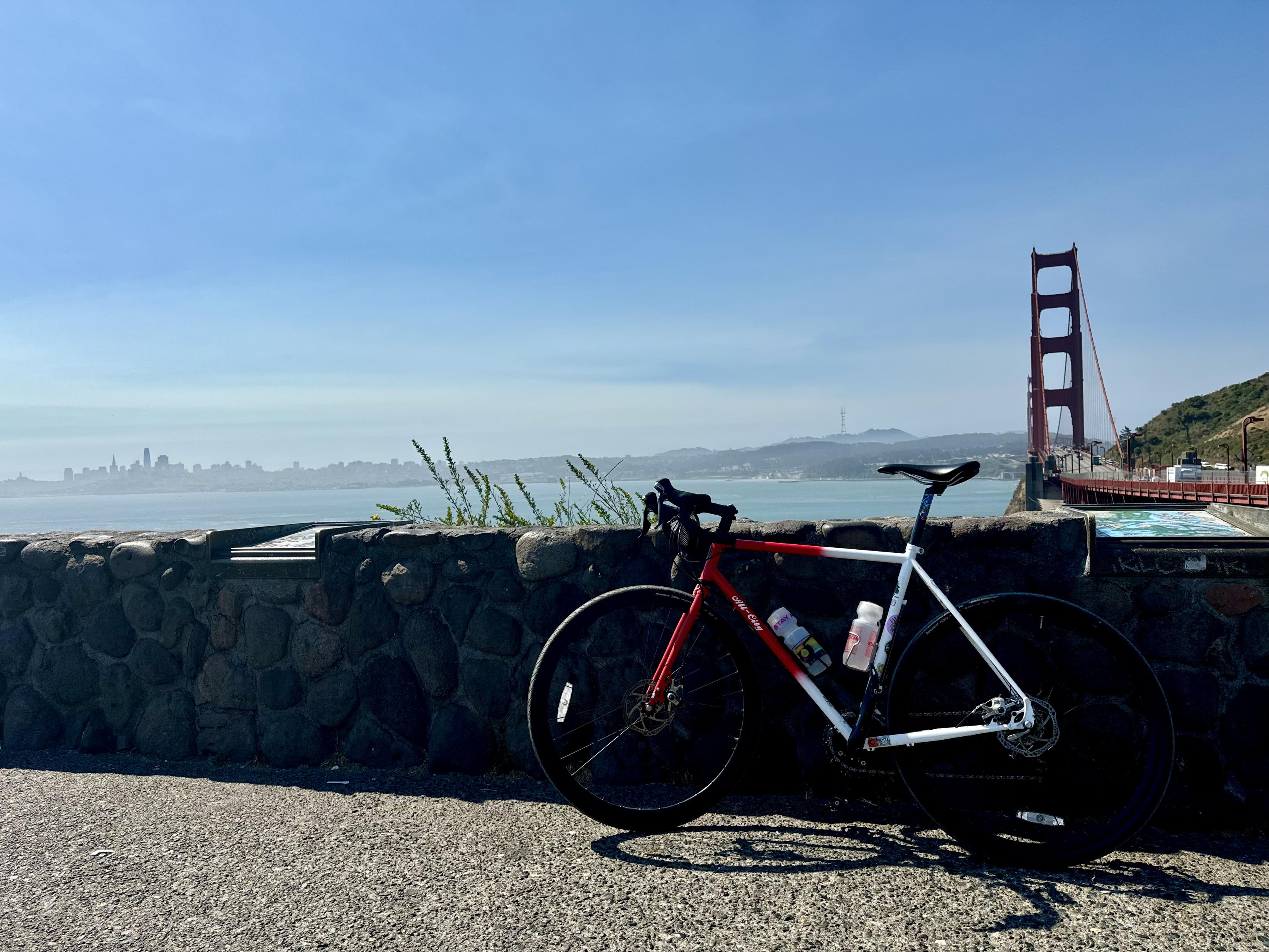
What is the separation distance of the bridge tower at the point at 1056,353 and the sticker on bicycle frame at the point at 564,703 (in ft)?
153

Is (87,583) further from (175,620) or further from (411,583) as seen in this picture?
(411,583)

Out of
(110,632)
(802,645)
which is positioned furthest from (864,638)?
(110,632)

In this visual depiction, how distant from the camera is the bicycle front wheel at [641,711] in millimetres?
2582

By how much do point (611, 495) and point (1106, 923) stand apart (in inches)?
122

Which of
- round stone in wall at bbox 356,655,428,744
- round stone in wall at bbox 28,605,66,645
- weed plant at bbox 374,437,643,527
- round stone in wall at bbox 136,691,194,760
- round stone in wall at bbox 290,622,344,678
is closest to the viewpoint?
round stone in wall at bbox 356,655,428,744

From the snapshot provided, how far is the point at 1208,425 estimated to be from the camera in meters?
61.6

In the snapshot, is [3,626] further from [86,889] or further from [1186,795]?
[1186,795]

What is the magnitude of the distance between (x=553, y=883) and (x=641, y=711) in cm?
62

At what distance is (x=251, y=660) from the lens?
131 inches

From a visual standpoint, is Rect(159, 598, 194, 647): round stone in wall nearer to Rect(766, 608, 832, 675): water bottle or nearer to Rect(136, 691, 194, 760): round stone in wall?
Rect(136, 691, 194, 760): round stone in wall

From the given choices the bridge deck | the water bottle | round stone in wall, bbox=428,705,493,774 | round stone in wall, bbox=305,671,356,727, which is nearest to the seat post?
the water bottle

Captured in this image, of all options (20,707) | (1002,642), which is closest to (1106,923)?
(1002,642)

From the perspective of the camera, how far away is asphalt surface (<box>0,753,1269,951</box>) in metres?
1.92

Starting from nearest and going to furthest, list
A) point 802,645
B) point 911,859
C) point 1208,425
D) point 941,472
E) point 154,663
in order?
point 911,859 < point 941,472 < point 802,645 < point 154,663 < point 1208,425
